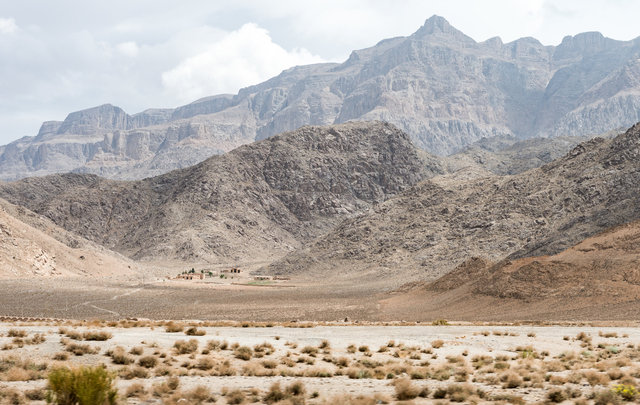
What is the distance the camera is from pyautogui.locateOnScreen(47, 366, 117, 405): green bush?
11.5 m

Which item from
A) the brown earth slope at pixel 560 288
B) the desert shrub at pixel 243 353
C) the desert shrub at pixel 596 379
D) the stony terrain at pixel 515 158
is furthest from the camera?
the stony terrain at pixel 515 158

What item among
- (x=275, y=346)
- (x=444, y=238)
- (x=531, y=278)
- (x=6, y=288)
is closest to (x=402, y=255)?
(x=444, y=238)

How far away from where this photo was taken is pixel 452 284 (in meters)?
59.7

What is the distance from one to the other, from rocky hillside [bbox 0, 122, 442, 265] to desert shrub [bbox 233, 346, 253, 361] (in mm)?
119903

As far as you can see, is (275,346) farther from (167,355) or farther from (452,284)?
(452,284)

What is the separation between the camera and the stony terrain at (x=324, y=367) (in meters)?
13.8

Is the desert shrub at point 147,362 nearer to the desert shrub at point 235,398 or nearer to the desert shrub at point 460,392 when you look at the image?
the desert shrub at point 235,398

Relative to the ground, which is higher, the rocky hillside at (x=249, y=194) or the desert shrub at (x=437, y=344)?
the rocky hillside at (x=249, y=194)

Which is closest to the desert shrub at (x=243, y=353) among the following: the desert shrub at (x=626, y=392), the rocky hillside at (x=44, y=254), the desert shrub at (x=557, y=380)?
the desert shrub at (x=557, y=380)

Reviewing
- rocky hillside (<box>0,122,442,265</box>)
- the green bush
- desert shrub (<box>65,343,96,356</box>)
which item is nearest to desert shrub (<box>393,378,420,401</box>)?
the green bush

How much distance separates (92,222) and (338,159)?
238ft

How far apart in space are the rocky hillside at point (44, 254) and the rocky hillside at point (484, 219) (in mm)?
31852

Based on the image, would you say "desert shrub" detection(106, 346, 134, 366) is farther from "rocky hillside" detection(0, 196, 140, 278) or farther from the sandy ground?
"rocky hillside" detection(0, 196, 140, 278)

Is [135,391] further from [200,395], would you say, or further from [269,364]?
[269,364]
